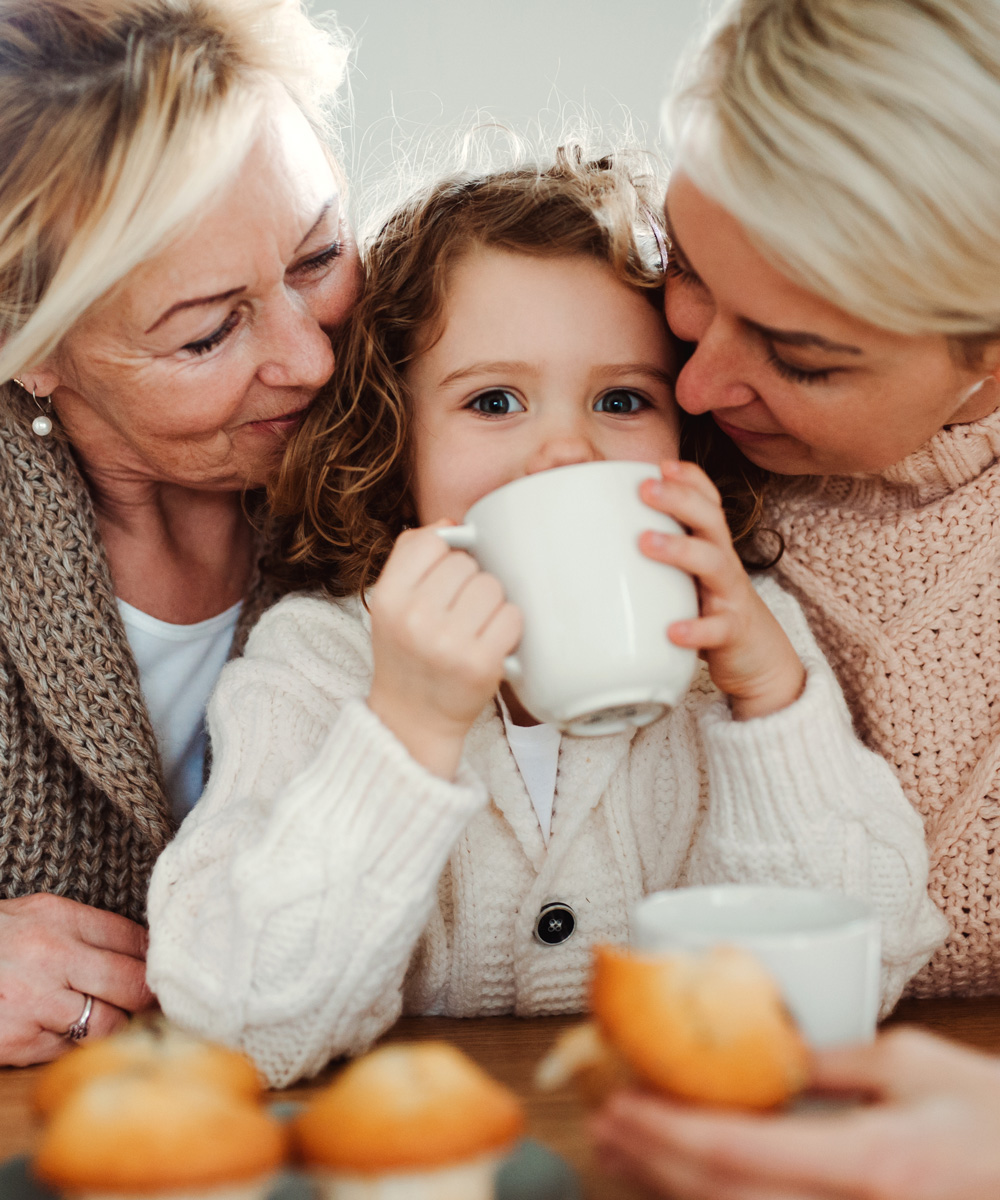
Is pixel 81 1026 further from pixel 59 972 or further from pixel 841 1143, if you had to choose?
pixel 841 1143

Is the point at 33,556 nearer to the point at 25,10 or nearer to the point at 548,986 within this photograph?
the point at 25,10

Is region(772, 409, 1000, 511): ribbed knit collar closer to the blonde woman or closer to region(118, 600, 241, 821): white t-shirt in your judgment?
the blonde woman

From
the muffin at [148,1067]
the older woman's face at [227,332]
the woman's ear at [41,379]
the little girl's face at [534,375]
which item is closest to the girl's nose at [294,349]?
the older woman's face at [227,332]

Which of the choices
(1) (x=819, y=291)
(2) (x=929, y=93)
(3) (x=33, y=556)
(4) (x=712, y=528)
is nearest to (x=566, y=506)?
(4) (x=712, y=528)

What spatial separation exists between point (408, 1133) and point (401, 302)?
0.87 meters

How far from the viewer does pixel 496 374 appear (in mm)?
1045

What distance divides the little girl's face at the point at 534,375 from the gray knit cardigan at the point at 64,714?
339 millimetres

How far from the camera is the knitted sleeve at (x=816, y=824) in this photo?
2.85 ft

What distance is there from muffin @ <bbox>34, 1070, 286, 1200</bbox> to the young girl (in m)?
0.35

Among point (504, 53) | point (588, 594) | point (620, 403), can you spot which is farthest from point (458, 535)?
point (504, 53)

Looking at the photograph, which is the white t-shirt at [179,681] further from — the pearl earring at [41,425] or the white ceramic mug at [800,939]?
the white ceramic mug at [800,939]

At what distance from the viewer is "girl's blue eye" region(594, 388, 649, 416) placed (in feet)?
3.56

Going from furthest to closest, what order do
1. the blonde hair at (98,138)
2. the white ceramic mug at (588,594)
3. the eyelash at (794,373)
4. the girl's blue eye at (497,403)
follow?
1. the girl's blue eye at (497,403)
2. the blonde hair at (98,138)
3. the eyelash at (794,373)
4. the white ceramic mug at (588,594)

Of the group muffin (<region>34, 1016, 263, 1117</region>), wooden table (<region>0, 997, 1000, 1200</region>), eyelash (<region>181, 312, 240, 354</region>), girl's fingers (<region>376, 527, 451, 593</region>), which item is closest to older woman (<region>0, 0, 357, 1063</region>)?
eyelash (<region>181, 312, 240, 354</region>)
